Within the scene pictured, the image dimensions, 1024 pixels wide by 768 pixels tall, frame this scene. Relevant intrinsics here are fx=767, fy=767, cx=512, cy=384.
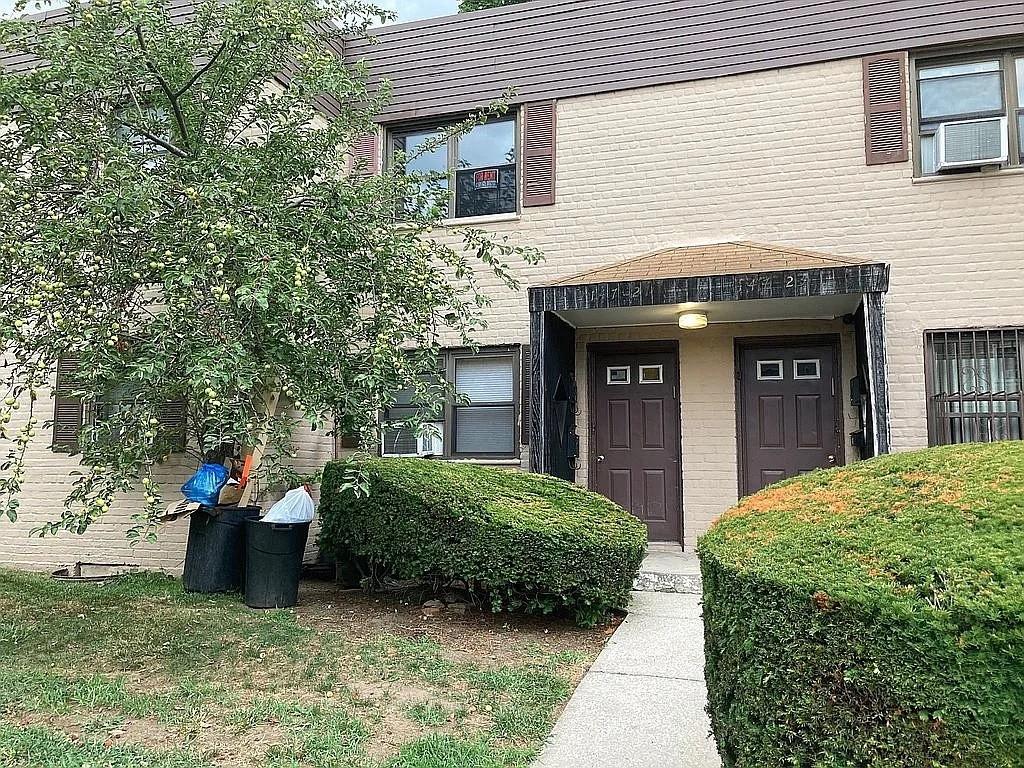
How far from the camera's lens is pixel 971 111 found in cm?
747

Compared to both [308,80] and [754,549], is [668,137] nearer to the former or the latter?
[308,80]

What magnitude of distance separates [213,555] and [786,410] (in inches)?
228

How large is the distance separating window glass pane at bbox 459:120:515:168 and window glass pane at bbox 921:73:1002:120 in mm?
4371

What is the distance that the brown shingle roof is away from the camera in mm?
7094

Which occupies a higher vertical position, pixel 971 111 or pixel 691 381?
pixel 971 111

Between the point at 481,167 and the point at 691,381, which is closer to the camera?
the point at 691,381

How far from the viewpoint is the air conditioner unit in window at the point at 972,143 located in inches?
286

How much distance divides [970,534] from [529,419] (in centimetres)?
639

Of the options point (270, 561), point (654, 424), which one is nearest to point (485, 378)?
point (654, 424)

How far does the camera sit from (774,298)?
6.86 metres

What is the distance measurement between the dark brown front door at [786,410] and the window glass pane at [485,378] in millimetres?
2555

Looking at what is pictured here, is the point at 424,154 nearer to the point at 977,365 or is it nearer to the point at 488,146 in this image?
the point at 488,146

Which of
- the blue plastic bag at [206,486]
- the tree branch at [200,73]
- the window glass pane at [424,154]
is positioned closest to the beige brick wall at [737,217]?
the window glass pane at [424,154]

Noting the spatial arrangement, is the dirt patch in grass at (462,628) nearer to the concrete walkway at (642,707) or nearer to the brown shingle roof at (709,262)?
the concrete walkway at (642,707)
